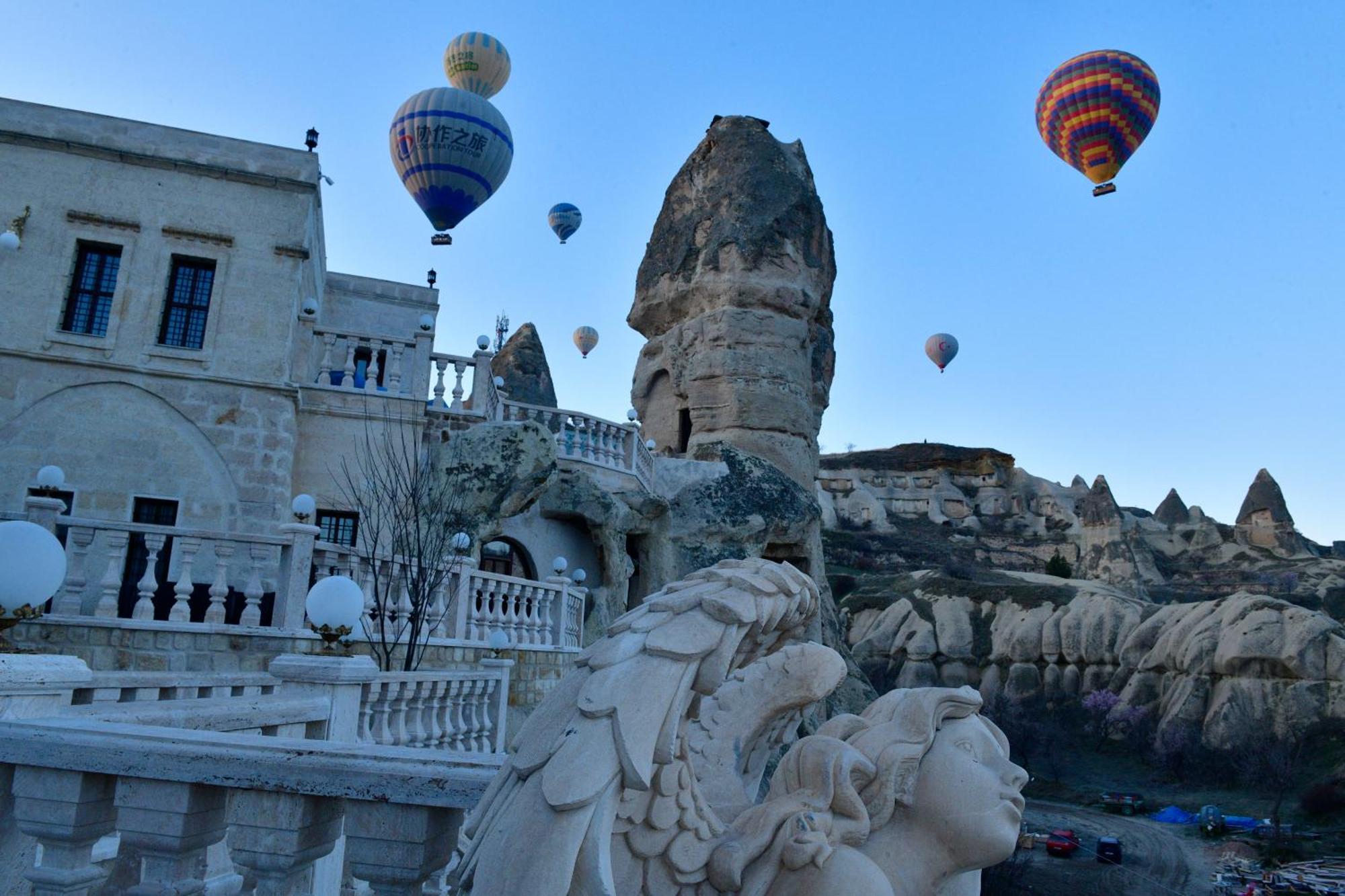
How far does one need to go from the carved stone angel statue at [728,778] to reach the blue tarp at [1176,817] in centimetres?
2885

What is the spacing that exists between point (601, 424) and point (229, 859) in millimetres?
15456

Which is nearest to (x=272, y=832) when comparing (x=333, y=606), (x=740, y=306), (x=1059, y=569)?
(x=333, y=606)

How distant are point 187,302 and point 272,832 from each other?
1385 centimetres

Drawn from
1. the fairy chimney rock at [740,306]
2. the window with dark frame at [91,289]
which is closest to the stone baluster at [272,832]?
the window with dark frame at [91,289]

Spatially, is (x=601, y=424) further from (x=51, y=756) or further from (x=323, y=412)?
(x=51, y=756)

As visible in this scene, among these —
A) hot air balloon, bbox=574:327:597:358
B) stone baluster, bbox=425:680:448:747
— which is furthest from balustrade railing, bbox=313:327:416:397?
hot air balloon, bbox=574:327:597:358

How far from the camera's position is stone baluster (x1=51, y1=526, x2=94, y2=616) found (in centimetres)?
830

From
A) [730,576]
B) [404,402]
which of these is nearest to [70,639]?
[404,402]

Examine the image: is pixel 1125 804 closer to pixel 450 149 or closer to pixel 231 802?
pixel 450 149

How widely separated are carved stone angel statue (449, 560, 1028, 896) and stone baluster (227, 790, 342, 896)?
60cm

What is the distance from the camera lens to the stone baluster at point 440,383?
568 inches

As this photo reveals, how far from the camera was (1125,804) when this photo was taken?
27812mm

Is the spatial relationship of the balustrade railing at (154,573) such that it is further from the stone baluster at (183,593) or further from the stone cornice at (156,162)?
the stone cornice at (156,162)

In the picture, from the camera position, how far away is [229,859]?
10.0ft
